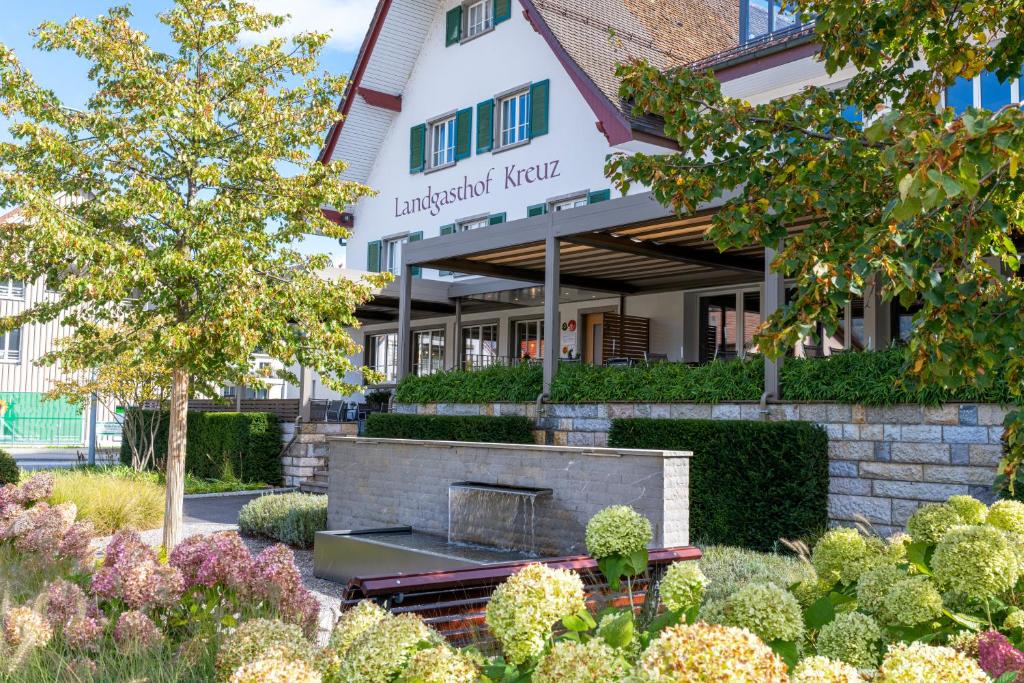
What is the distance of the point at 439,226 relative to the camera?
→ 2116 centimetres

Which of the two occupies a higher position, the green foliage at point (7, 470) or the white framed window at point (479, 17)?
the white framed window at point (479, 17)

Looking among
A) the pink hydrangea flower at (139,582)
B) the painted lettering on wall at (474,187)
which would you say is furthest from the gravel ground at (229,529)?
the painted lettering on wall at (474,187)

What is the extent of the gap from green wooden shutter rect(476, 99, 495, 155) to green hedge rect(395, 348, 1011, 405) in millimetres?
6767

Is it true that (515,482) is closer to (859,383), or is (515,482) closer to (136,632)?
(859,383)

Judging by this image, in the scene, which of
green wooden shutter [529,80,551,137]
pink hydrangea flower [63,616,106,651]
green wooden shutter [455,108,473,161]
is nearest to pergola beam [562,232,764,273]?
green wooden shutter [529,80,551,137]

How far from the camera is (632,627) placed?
2049 millimetres

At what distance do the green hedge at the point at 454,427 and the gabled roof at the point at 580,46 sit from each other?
576 cm

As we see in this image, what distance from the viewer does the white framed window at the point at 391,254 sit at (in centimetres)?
2225

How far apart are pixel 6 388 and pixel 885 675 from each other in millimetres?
44989

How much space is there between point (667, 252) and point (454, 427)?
4195 millimetres

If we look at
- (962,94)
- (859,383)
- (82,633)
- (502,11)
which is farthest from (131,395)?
(82,633)

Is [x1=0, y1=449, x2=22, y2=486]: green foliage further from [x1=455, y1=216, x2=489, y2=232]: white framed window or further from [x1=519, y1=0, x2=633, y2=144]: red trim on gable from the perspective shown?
[x1=519, y1=0, x2=633, y2=144]: red trim on gable

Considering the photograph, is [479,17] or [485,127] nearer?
[485,127]

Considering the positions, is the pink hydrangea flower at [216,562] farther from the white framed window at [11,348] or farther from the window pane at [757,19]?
the white framed window at [11,348]
